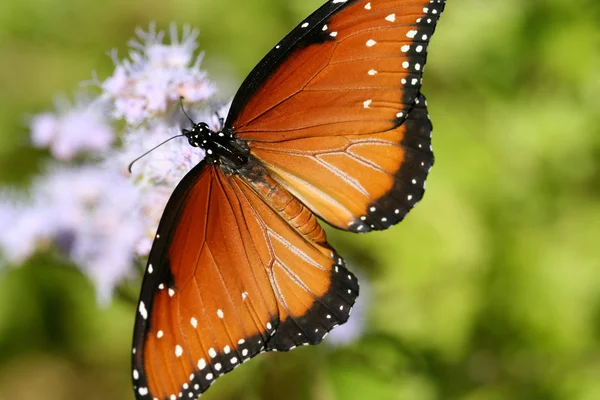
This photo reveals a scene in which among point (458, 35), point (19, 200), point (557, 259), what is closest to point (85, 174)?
point (19, 200)

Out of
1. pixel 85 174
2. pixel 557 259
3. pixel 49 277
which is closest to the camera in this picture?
pixel 85 174

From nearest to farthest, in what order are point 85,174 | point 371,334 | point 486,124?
point 371,334 → point 85,174 → point 486,124

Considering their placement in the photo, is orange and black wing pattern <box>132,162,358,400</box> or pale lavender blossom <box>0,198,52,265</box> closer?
orange and black wing pattern <box>132,162,358,400</box>

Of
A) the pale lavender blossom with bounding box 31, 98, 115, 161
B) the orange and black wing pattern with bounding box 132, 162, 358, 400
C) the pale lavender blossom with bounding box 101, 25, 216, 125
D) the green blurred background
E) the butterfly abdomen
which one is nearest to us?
the orange and black wing pattern with bounding box 132, 162, 358, 400

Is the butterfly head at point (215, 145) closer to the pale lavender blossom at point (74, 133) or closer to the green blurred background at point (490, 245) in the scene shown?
the pale lavender blossom at point (74, 133)

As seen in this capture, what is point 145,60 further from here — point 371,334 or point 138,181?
point 371,334

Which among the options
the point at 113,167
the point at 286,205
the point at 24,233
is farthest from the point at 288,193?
the point at 24,233

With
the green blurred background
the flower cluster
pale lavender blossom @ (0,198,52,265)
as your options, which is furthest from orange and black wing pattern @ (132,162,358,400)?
pale lavender blossom @ (0,198,52,265)

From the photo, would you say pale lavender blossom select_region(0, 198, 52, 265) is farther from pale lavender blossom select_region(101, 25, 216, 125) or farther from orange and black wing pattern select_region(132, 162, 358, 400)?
orange and black wing pattern select_region(132, 162, 358, 400)

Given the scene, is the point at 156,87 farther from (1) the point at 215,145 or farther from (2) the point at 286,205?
(2) the point at 286,205
